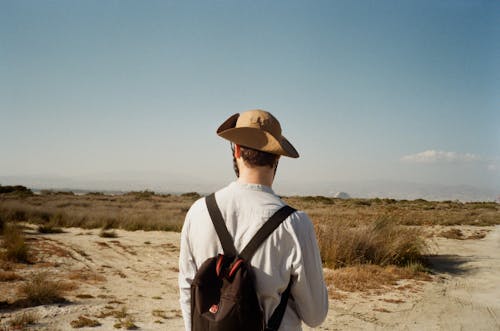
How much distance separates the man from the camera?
1.93 meters

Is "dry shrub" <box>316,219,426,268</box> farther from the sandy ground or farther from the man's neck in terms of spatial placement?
the man's neck

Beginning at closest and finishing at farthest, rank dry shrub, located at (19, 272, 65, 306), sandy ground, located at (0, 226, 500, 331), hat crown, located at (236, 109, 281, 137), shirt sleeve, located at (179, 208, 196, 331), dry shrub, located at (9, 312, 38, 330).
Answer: hat crown, located at (236, 109, 281, 137) < shirt sleeve, located at (179, 208, 196, 331) < dry shrub, located at (9, 312, 38, 330) < sandy ground, located at (0, 226, 500, 331) < dry shrub, located at (19, 272, 65, 306)

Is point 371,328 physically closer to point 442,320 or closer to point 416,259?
point 442,320

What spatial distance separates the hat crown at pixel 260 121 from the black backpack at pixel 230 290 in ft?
1.37

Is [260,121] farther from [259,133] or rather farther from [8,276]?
[8,276]

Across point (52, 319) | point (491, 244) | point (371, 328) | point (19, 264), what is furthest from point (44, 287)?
point (491, 244)

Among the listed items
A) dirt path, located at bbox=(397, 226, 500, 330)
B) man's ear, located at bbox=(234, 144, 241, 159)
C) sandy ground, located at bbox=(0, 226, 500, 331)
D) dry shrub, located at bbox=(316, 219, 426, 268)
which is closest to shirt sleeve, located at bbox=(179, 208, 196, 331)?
man's ear, located at bbox=(234, 144, 241, 159)

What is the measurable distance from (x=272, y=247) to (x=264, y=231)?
3.5 inches

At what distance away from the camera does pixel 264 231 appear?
1911 mm

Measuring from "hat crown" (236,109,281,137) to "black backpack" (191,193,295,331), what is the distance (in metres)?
0.42

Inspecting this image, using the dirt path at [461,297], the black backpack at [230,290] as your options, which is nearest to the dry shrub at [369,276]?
the dirt path at [461,297]

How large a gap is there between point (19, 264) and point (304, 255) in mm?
8976

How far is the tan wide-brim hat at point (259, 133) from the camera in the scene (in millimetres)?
2029

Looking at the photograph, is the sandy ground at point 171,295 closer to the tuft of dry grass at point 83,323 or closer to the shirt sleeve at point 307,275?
the tuft of dry grass at point 83,323
